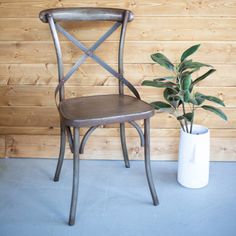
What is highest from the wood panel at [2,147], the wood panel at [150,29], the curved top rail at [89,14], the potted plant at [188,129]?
the curved top rail at [89,14]

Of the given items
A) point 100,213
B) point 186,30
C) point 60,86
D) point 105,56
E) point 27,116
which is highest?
point 186,30

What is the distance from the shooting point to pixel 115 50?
1.89 meters

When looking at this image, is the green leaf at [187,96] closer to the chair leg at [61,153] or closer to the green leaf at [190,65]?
the green leaf at [190,65]

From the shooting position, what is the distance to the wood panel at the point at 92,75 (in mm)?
1910

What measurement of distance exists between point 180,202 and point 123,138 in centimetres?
54

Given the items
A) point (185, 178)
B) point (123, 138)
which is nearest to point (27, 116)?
point (123, 138)

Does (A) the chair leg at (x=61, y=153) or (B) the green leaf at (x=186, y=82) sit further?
(A) the chair leg at (x=61, y=153)

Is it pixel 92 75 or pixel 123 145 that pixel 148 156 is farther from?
pixel 92 75

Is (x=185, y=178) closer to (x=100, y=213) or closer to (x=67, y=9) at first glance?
(x=100, y=213)

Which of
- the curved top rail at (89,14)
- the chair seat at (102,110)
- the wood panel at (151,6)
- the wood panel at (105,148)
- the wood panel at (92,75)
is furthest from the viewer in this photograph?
the wood panel at (105,148)

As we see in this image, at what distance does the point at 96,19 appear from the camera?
1689 millimetres

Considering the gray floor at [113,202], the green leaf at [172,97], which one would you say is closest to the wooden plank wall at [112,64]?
the gray floor at [113,202]

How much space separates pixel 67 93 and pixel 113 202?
76 cm

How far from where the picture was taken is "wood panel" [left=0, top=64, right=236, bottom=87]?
1.91 meters
